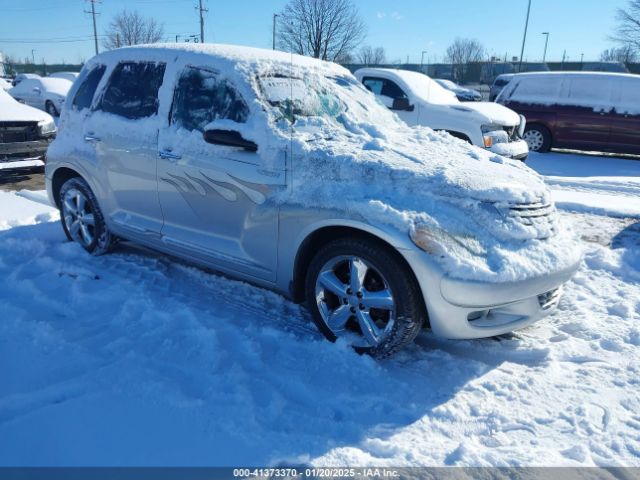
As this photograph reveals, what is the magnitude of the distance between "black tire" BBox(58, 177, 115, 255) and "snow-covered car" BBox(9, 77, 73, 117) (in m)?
15.1

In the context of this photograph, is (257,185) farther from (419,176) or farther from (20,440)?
(20,440)

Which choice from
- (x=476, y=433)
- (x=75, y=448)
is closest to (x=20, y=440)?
(x=75, y=448)

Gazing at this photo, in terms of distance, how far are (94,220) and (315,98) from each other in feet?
7.83

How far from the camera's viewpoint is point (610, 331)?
137 inches

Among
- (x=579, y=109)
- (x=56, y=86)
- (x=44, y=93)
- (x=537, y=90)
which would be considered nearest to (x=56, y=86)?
(x=56, y=86)

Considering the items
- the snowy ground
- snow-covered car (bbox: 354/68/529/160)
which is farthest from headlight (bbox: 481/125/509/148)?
the snowy ground

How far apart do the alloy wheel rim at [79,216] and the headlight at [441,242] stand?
3252 mm

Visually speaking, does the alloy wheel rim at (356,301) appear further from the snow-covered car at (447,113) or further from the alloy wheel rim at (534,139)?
the alloy wheel rim at (534,139)

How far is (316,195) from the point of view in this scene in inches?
121

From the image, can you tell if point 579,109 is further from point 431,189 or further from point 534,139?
point 431,189

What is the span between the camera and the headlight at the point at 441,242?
2.68 metres

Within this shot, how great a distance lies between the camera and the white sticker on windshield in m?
3.58

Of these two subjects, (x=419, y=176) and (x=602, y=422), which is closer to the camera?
(x=602, y=422)

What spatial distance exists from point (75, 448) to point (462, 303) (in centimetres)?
205
